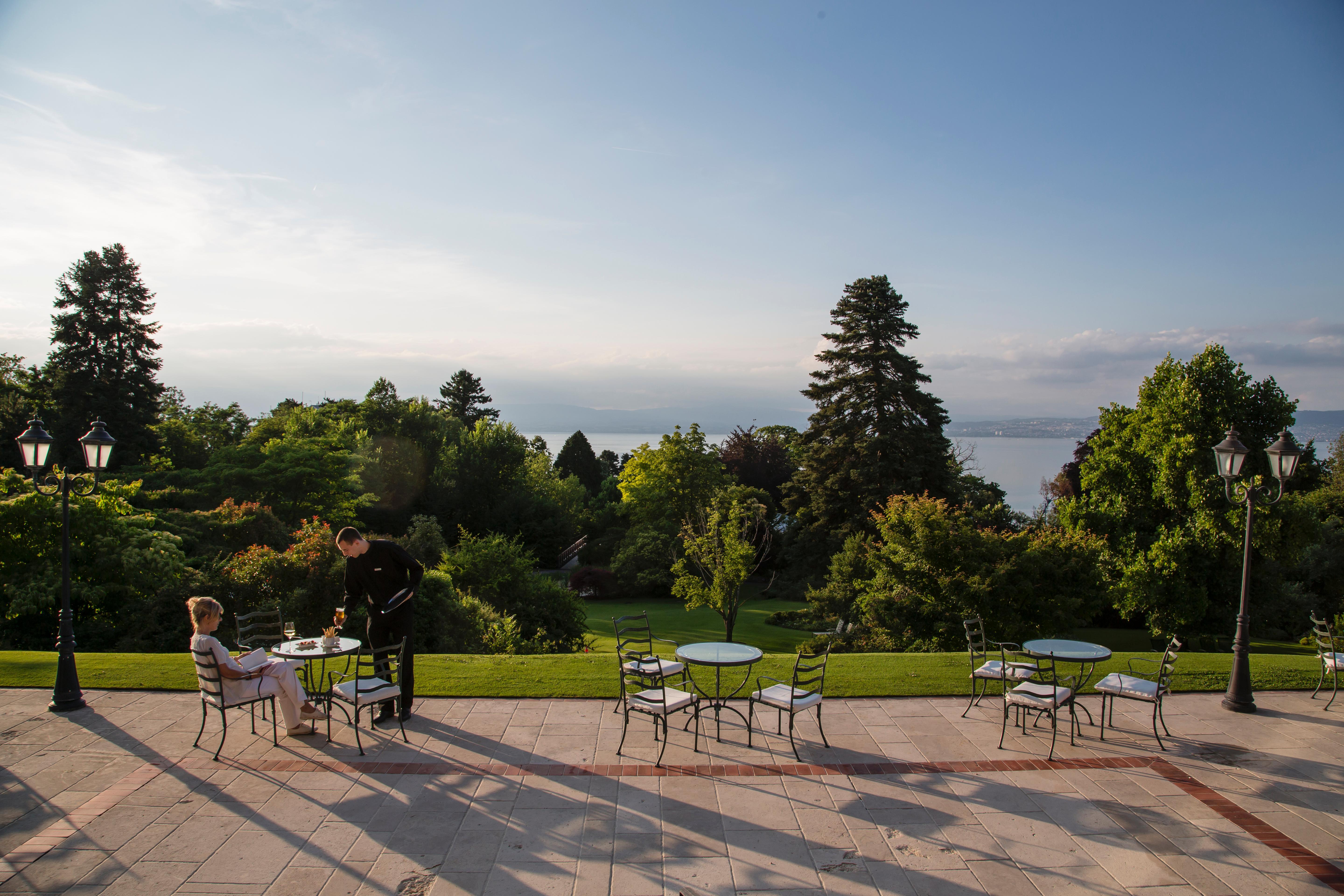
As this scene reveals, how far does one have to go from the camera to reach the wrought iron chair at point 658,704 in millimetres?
6645

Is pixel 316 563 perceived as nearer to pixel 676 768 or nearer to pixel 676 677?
pixel 676 677

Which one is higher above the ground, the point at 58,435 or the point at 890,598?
the point at 58,435

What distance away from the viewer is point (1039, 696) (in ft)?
23.5

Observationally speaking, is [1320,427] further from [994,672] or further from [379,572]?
[379,572]

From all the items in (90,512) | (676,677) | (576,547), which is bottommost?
(576,547)

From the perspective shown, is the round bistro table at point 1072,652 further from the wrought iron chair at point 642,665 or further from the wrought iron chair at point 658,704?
the wrought iron chair at point 642,665

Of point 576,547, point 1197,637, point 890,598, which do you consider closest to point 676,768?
point 890,598

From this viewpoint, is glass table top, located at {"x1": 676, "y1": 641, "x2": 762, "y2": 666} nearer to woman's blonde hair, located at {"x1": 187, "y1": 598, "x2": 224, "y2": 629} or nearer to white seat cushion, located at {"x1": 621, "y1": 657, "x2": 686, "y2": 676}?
white seat cushion, located at {"x1": 621, "y1": 657, "x2": 686, "y2": 676}

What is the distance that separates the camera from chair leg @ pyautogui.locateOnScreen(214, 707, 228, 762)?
650cm

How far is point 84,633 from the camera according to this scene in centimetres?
1308

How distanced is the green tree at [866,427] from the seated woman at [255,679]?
24833 millimetres

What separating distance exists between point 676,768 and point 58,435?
3850cm

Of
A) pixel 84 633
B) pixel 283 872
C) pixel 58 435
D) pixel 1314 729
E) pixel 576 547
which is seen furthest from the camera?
pixel 576 547

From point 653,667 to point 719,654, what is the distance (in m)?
0.73
